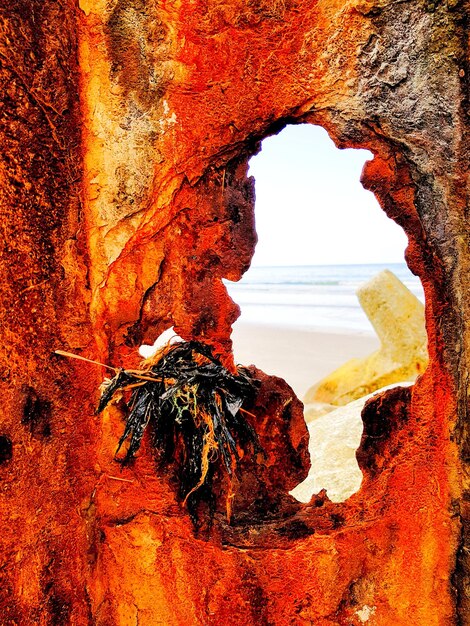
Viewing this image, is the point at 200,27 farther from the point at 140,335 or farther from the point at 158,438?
the point at 158,438

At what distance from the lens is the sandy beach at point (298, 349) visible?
9727mm

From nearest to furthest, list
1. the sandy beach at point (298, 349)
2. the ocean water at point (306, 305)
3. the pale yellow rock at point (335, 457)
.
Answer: the pale yellow rock at point (335, 457) < the sandy beach at point (298, 349) < the ocean water at point (306, 305)

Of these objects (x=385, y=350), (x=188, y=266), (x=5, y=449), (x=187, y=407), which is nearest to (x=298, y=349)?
(x=385, y=350)

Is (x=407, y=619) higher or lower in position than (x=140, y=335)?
lower

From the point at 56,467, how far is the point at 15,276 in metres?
0.66

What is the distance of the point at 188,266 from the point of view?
1.85 m

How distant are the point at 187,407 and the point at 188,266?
1.68ft

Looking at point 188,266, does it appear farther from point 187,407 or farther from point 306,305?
point 306,305

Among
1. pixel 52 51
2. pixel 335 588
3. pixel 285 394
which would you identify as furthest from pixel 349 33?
pixel 335 588

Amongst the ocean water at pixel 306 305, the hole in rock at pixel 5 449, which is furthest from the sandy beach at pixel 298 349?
the hole in rock at pixel 5 449

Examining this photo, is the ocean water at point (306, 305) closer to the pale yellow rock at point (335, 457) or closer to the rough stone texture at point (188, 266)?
the pale yellow rock at point (335, 457)

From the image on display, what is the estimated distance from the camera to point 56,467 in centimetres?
174

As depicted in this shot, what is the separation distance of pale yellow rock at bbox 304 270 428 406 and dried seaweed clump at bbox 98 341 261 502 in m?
5.53

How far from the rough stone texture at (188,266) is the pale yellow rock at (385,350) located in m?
5.35
